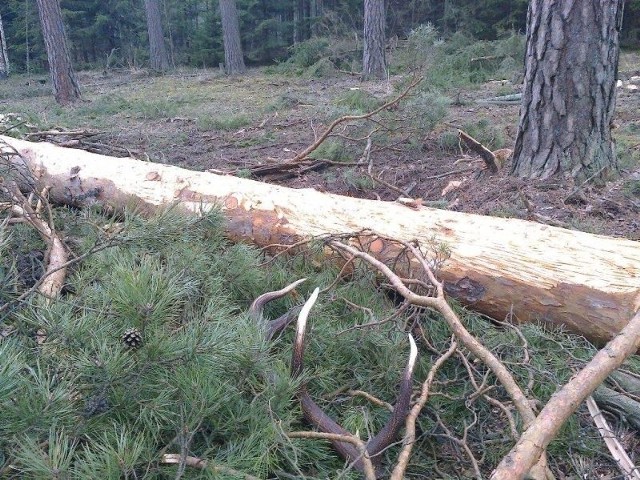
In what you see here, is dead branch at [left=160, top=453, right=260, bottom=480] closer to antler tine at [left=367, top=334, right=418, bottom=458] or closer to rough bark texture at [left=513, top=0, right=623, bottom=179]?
antler tine at [left=367, top=334, right=418, bottom=458]

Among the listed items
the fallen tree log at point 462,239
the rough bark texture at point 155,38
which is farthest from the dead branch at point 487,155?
the rough bark texture at point 155,38

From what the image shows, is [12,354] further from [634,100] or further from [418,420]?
[634,100]

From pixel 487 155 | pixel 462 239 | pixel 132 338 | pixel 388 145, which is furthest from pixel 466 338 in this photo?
pixel 388 145

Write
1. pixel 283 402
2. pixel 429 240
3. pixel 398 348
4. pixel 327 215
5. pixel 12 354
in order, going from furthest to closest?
pixel 327 215
pixel 429 240
pixel 398 348
pixel 283 402
pixel 12 354

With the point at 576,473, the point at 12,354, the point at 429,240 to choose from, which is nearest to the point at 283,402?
the point at 12,354

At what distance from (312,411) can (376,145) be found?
210 inches

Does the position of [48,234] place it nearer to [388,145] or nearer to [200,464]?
[200,464]

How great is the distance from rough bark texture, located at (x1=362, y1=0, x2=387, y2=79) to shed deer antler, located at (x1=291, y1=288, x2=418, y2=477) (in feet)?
40.5

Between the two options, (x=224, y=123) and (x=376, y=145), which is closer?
(x=376, y=145)

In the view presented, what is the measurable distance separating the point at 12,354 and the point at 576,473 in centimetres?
191

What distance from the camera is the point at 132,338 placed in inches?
59.5

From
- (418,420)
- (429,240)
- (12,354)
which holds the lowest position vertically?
(418,420)

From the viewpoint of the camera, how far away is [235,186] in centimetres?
376

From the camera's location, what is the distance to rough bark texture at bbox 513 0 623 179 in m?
4.53
